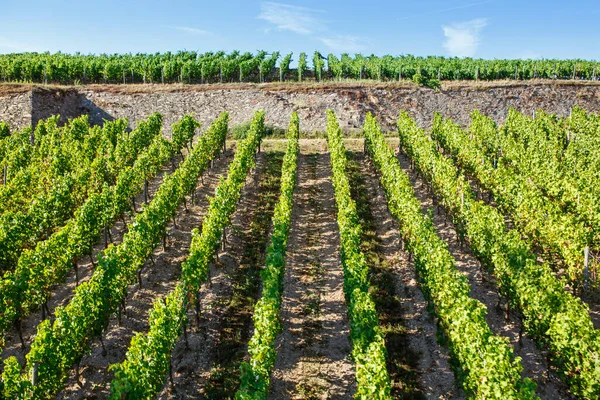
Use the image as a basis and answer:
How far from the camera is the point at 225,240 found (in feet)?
68.6

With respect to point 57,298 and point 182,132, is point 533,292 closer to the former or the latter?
point 57,298

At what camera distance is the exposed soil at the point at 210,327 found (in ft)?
45.9

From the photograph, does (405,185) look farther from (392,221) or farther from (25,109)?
(25,109)

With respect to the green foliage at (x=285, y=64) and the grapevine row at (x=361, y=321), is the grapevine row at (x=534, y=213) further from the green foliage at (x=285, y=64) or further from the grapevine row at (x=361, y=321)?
the green foliage at (x=285, y=64)

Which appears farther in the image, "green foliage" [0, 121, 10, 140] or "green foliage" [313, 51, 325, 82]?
"green foliage" [313, 51, 325, 82]

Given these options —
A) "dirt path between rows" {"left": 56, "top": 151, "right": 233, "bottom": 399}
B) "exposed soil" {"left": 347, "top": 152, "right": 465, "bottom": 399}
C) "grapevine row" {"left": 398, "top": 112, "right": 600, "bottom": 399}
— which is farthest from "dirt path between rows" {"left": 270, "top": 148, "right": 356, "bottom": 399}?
"grapevine row" {"left": 398, "top": 112, "right": 600, "bottom": 399}

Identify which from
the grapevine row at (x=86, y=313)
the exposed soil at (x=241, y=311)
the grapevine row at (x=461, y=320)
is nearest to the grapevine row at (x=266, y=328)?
the exposed soil at (x=241, y=311)

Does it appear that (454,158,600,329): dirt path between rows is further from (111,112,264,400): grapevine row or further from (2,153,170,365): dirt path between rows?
(2,153,170,365): dirt path between rows

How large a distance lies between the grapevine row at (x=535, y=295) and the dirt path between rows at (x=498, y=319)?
691mm

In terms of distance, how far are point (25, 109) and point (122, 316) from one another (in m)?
29.1

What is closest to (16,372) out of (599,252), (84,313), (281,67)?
(84,313)

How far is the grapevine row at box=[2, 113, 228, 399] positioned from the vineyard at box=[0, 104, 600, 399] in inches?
2.2

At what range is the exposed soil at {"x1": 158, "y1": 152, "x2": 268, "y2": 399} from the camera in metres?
14.0

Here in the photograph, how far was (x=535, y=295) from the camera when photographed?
44.9 ft
